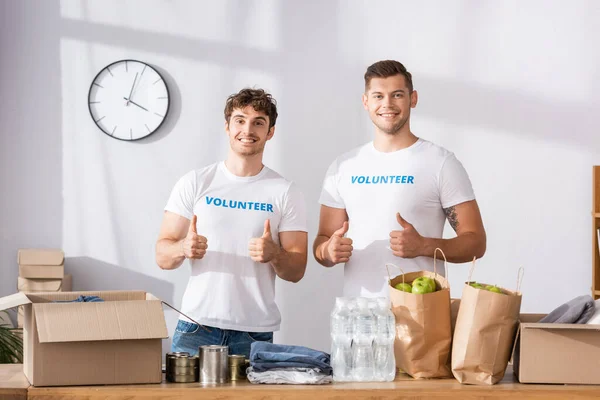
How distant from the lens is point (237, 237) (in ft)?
8.78

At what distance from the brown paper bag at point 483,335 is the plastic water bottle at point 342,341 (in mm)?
269

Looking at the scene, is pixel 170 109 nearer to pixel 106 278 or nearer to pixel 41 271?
pixel 106 278

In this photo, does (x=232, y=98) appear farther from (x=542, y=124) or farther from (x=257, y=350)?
(x=542, y=124)

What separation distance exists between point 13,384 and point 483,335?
117 centimetres

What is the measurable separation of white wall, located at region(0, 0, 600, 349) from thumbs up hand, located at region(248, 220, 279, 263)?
82.3 inches

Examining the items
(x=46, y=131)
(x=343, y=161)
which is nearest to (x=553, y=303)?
(x=343, y=161)

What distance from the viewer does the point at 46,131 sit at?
470 cm

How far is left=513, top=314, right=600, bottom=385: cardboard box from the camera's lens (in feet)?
6.78

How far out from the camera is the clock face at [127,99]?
4688 millimetres

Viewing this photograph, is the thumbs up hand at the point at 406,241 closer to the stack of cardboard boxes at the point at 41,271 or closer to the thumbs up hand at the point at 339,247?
the thumbs up hand at the point at 339,247

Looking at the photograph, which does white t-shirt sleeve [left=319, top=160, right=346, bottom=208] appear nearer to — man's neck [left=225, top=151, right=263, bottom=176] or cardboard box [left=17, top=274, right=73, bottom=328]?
man's neck [left=225, top=151, right=263, bottom=176]

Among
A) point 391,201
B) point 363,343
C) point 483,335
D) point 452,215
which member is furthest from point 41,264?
point 483,335

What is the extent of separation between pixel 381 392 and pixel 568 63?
10.4 feet

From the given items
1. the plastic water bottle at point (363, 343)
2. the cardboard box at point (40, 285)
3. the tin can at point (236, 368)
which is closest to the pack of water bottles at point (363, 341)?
the plastic water bottle at point (363, 343)
